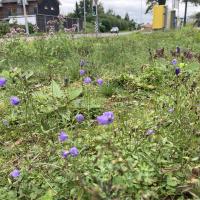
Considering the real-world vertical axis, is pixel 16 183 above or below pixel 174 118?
below

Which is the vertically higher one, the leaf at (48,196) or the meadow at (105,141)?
the meadow at (105,141)

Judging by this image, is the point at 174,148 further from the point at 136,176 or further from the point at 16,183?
the point at 16,183

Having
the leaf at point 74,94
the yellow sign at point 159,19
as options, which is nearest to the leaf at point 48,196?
the leaf at point 74,94

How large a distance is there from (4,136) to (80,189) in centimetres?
165

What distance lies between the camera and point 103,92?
4520 millimetres

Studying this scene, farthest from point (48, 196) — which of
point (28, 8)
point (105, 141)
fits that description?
point (28, 8)

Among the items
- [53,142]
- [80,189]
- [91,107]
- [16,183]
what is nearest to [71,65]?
[91,107]

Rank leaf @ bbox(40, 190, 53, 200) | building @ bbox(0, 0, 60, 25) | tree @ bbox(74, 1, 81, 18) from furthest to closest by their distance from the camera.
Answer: tree @ bbox(74, 1, 81, 18) → building @ bbox(0, 0, 60, 25) → leaf @ bbox(40, 190, 53, 200)

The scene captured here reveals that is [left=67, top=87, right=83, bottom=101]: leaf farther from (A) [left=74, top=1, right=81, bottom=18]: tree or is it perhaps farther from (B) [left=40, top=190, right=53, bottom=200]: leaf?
(A) [left=74, top=1, right=81, bottom=18]: tree

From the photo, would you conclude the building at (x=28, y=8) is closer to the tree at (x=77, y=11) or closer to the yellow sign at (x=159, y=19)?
the tree at (x=77, y=11)

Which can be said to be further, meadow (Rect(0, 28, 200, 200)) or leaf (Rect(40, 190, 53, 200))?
leaf (Rect(40, 190, 53, 200))

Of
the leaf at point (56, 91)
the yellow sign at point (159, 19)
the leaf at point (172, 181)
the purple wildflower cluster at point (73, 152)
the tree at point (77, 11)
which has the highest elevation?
the purple wildflower cluster at point (73, 152)

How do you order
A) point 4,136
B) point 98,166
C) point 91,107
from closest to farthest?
point 98,166, point 4,136, point 91,107

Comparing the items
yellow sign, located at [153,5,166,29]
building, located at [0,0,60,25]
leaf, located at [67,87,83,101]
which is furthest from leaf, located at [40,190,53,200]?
building, located at [0,0,60,25]
